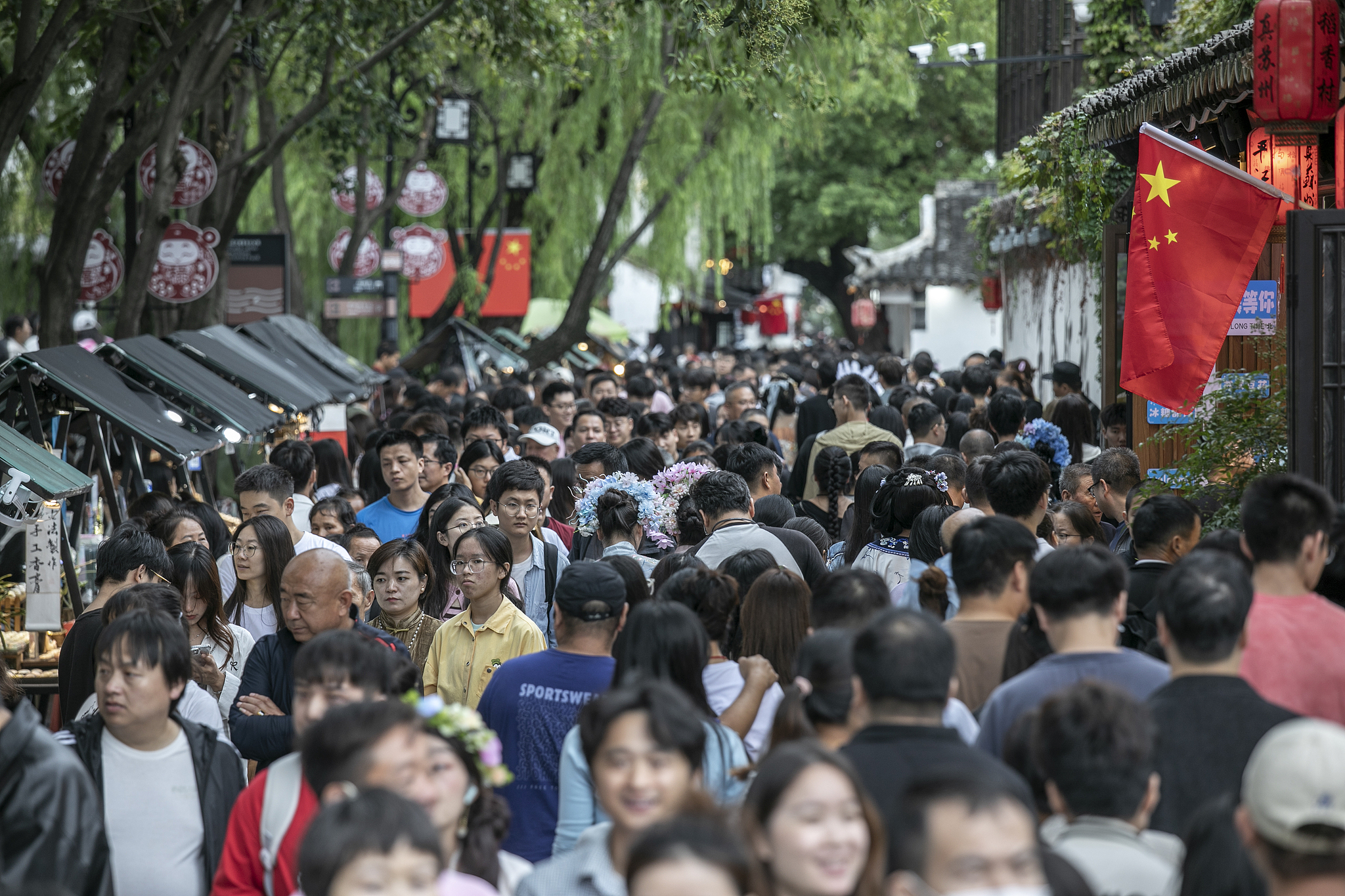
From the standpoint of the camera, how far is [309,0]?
1416cm

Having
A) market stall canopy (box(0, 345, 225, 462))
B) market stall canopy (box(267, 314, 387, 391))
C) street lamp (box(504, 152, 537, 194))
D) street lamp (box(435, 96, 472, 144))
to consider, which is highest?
street lamp (box(435, 96, 472, 144))

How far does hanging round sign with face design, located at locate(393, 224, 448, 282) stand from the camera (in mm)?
22719

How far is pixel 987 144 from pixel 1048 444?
3047cm

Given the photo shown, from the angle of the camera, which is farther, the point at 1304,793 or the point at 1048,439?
the point at 1048,439

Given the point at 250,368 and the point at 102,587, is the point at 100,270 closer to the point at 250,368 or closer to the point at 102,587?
the point at 250,368

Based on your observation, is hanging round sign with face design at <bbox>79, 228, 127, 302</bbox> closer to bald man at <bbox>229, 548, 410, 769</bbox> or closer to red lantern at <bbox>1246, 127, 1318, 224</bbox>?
bald man at <bbox>229, 548, 410, 769</bbox>

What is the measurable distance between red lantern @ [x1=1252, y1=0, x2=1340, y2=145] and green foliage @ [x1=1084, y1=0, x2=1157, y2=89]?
7.23 m

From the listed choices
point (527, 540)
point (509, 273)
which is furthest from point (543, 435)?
point (509, 273)

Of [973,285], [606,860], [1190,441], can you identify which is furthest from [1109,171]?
[973,285]

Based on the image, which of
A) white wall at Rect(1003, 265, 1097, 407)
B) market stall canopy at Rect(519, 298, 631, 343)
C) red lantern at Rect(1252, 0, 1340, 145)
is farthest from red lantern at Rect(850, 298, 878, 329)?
red lantern at Rect(1252, 0, 1340, 145)

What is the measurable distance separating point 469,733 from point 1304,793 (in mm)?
1927

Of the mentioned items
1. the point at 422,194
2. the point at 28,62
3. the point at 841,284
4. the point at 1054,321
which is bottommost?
the point at 1054,321

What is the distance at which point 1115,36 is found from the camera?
1512 centimetres

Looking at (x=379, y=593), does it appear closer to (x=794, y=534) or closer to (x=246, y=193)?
(x=794, y=534)
